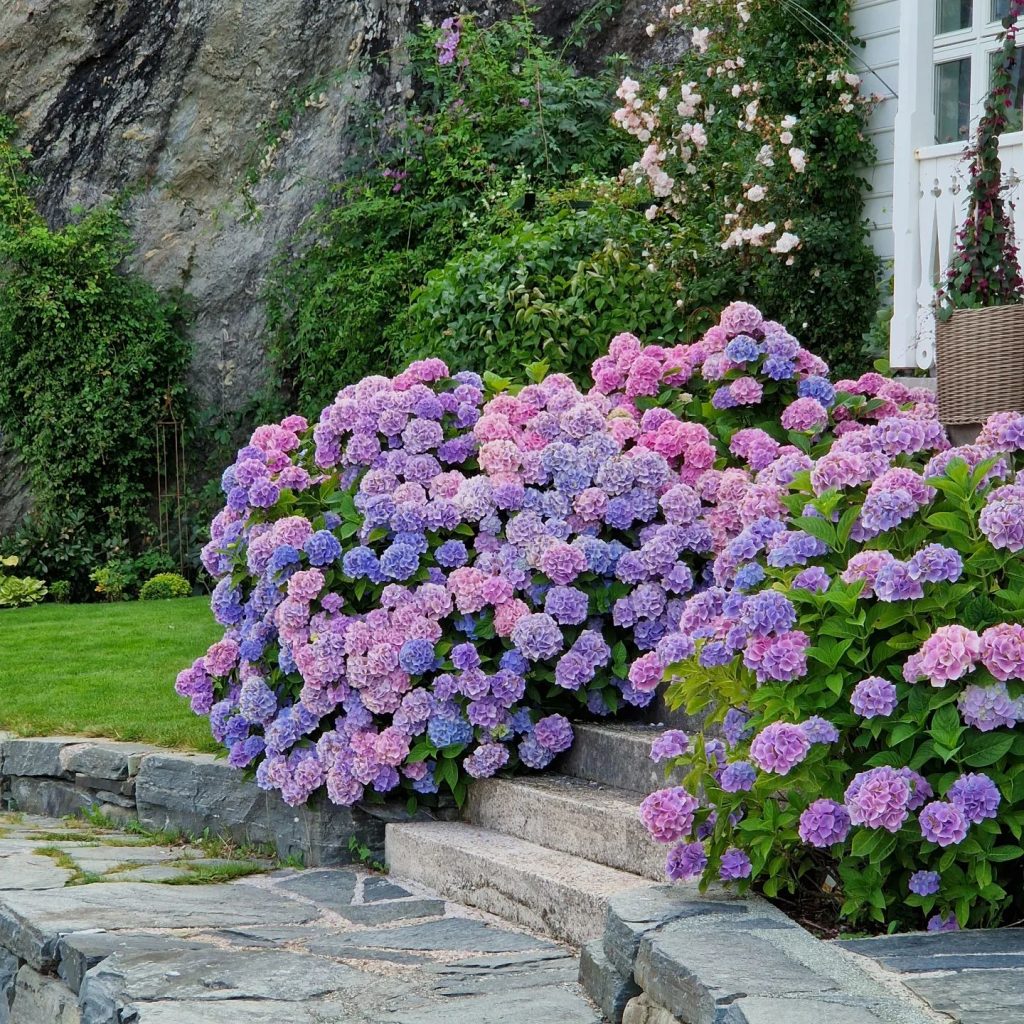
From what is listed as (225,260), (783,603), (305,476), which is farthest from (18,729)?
(225,260)

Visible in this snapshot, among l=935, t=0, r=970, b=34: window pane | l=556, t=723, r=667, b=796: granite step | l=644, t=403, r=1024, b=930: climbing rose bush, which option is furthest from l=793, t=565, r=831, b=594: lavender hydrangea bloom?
l=935, t=0, r=970, b=34: window pane

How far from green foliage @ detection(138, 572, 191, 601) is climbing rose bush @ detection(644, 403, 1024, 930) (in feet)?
23.6

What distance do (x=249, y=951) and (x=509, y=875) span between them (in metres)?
0.66

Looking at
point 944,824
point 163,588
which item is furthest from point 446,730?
point 163,588

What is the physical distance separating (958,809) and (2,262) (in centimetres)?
935

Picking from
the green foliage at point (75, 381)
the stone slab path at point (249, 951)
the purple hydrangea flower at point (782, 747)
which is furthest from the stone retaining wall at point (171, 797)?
the green foliage at point (75, 381)

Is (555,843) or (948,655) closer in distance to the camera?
(948,655)

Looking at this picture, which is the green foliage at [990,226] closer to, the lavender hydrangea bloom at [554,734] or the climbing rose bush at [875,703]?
the climbing rose bush at [875,703]

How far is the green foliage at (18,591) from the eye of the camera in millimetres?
9758

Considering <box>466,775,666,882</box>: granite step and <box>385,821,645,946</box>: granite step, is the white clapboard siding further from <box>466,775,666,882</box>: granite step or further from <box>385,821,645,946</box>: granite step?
<box>385,821,645,946</box>: granite step

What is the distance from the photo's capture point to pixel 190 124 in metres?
10.7

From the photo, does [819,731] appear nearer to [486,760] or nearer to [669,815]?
[669,815]

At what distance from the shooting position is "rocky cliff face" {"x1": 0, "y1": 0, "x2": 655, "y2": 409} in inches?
412

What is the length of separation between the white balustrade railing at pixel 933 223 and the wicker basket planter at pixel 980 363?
808 millimetres
